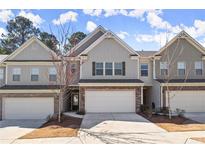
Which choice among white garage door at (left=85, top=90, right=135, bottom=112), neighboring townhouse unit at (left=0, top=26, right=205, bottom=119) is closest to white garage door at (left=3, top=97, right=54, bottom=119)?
neighboring townhouse unit at (left=0, top=26, right=205, bottom=119)

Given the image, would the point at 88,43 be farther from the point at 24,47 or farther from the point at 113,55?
the point at 24,47

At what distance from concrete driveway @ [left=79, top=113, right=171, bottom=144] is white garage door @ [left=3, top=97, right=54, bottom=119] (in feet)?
17.6

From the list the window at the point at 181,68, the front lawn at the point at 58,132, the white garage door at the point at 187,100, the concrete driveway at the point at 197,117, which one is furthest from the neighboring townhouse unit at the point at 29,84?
Answer: the window at the point at 181,68

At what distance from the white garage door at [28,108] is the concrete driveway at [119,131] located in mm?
5357

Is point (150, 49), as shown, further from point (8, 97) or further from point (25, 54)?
point (8, 97)

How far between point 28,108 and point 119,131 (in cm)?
1058

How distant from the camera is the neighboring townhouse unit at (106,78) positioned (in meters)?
22.2

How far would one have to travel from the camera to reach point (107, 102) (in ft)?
73.9

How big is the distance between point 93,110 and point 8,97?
23.6ft

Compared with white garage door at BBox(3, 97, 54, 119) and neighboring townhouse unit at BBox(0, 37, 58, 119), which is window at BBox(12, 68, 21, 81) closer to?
neighboring townhouse unit at BBox(0, 37, 58, 119)

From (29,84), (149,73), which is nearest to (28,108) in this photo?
(29,84)

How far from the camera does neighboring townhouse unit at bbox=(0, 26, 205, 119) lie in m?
22.2

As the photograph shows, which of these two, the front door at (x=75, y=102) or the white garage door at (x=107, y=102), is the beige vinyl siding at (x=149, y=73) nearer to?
the white garage door at (x=107, y=102)
